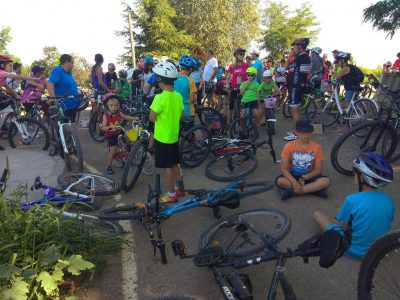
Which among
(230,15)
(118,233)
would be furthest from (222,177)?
(230,15)

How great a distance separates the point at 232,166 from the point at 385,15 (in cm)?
727

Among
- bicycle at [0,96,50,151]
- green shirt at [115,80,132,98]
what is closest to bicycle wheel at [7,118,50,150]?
bicycle at [0,96,50,151]

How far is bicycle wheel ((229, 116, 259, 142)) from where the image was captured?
7137mm

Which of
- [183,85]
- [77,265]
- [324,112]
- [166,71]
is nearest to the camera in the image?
[77,265]

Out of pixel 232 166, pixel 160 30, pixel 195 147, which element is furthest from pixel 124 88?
pixel 160 30

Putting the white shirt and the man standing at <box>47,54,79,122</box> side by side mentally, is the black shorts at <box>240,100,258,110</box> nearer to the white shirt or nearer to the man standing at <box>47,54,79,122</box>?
the white shirt

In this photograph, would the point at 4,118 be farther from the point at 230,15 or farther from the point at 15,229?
the point at 230,15

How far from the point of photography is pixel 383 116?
227 inches

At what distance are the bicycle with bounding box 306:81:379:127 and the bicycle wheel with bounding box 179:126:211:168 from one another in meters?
3.31

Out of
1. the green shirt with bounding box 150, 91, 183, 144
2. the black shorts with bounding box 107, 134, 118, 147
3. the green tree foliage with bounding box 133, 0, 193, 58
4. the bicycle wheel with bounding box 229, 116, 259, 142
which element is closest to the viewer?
the green shirt with bounding box 150, 91, 183, 144

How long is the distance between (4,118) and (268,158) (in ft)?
19.5

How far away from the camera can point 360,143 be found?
17.4ft

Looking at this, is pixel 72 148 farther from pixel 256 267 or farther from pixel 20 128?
pixel 256 267

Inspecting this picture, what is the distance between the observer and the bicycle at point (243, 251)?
7.43ft
